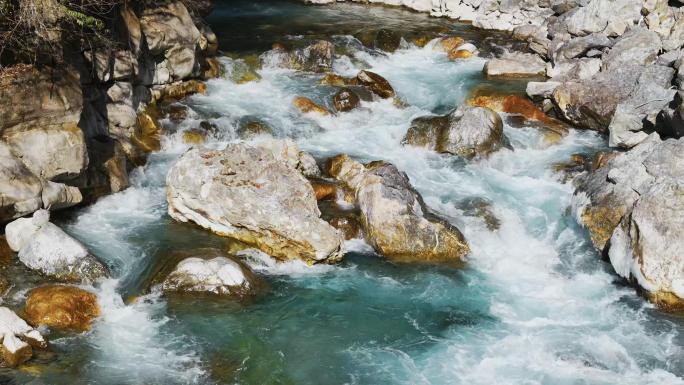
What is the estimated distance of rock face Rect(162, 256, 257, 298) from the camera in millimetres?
10812

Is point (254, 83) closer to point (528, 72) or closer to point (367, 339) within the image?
point (528, 72)

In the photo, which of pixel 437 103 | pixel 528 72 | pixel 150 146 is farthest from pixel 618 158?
pixel 150 146

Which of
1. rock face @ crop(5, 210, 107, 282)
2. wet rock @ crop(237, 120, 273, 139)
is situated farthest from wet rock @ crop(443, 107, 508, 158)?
rock face @ crop(5, 210, 107, 282)

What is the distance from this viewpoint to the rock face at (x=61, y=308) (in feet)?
32.3

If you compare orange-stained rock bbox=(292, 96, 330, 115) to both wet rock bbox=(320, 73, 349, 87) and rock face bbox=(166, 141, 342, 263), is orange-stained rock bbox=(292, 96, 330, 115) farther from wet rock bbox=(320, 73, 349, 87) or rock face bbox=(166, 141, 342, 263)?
rock face bbox=(166, 141, 342, 263)

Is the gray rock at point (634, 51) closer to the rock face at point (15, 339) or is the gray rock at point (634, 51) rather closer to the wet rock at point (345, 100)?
the wet rock at point (345, 100)

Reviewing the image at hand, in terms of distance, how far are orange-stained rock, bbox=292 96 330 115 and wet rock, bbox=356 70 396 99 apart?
2.01 meters

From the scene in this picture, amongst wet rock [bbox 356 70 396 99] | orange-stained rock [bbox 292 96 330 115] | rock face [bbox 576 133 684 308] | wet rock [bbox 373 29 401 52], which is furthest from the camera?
wet rock [bbox 373 29 401 52]

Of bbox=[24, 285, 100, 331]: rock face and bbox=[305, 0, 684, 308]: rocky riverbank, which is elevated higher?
bbox=[305, 0, 684, 308]: rocky riverbank

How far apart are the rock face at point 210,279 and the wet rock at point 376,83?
982cm

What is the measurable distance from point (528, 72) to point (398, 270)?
464 inches

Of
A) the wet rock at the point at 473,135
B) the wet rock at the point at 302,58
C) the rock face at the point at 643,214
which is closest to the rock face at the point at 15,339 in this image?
the rock face at the point at 643,214

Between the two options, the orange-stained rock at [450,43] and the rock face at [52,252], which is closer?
the rock face at [52,252]

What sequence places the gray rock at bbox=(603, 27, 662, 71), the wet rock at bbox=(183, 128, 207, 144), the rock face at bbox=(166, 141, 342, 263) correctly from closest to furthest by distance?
the rock face at bbox=(166, 141, 342, 263), the wet rock at bbox=(183, 128, 207, 144), the gray rock at bbox=(603, 27, 662, 71)
